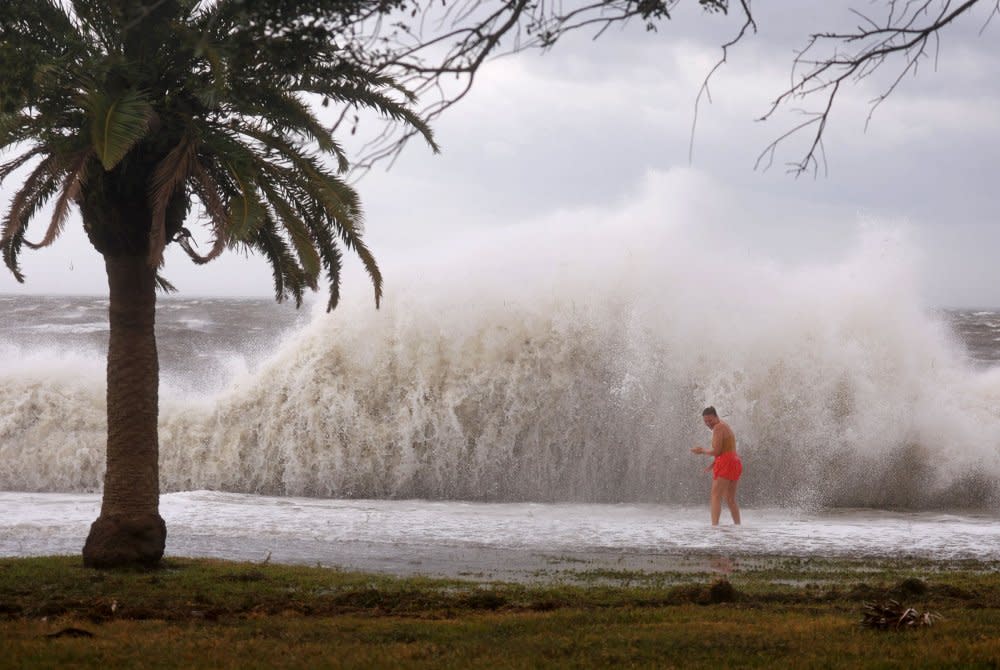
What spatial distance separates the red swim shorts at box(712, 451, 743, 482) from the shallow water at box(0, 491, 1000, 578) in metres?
0.76

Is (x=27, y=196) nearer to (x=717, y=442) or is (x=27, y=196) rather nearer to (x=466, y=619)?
(x=466, y=619)

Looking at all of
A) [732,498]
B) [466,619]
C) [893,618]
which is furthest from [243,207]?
[732,498]

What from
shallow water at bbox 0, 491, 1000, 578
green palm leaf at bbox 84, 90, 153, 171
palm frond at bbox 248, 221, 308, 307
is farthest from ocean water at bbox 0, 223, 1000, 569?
green palm leaf at bbox 84, 90, 153, 171

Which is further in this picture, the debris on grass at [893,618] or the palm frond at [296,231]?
the palm frond at [296,231]

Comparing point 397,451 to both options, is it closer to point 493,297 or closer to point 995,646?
point 493,297

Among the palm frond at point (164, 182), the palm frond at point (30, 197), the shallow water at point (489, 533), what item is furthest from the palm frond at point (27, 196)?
the shallow water at point (489, 533)

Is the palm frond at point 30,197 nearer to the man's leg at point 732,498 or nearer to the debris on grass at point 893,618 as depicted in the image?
the debris on grass at point 893,618

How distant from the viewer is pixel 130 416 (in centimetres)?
1125

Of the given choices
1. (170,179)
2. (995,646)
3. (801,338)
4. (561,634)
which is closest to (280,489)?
(801,338)

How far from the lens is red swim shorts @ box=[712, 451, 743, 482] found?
50.9 ft

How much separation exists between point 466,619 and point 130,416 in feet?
15.9

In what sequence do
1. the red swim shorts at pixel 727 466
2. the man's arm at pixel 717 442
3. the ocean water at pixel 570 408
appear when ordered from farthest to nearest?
1. the ocean water at pixel 570 408
2. the red swim shorts at pixel 727 466
3. the man's arm at pixel 717 442

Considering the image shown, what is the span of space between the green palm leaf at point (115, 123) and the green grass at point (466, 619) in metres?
3.57

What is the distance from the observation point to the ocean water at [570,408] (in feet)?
66.7
